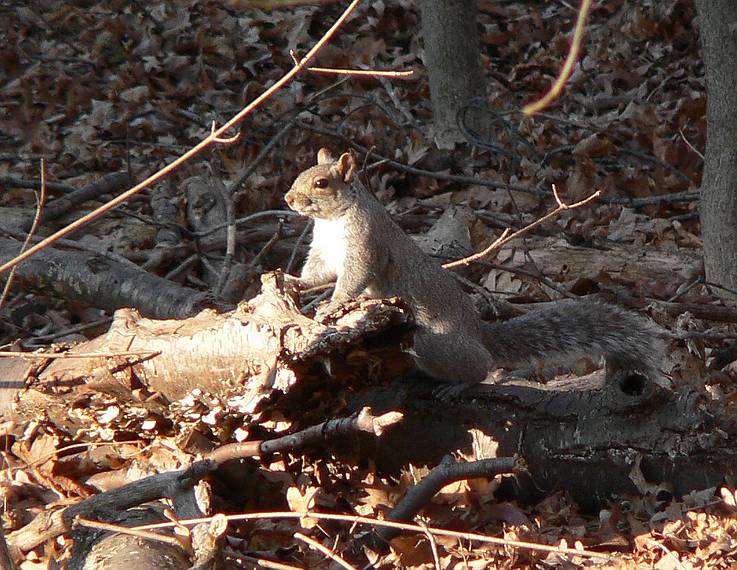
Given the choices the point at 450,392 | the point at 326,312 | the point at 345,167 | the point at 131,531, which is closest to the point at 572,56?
the point at 326,312

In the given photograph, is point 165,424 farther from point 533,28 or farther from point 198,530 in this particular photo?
point 533,28

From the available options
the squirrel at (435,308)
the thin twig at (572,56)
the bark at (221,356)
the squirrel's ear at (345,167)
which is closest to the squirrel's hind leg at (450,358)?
the squirrel at (435,308)

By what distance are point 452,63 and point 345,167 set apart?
3346 millimetres

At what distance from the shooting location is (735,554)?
8.96ft

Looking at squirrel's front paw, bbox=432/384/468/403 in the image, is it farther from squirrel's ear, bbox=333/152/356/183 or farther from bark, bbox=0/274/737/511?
squirrel's ear, bbox=333/152/356/183

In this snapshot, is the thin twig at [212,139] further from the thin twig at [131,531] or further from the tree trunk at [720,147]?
the tree trunk at [720,147]

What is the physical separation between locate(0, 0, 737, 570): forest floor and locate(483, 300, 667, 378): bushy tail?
273 millimetres

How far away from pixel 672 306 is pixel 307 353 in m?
2.32

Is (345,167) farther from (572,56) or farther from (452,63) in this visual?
(452,63)

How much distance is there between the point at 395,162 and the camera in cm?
627

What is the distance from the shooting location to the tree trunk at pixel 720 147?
14.6 feet

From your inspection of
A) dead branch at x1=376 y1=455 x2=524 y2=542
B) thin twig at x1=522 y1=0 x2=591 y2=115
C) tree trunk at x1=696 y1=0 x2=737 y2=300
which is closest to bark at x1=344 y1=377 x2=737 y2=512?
dead branch at x1=376 y1=455 x2=524 y2=542

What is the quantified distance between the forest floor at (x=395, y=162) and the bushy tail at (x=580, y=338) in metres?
0.27

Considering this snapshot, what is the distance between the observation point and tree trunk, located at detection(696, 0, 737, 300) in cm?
445
